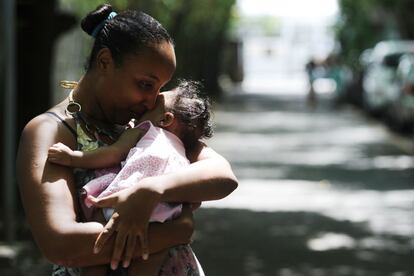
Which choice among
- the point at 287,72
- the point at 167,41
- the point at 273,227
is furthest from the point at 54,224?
the point at 287,72

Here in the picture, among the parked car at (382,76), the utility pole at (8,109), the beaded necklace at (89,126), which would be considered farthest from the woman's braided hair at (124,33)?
the parked car at (382,76)

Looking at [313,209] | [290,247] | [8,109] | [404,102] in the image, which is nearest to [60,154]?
[8,109]

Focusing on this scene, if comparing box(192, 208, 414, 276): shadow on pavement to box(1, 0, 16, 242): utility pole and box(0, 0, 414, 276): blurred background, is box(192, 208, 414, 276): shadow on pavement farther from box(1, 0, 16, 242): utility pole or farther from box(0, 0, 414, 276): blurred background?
box(1, 0, 16, 242): utility pole

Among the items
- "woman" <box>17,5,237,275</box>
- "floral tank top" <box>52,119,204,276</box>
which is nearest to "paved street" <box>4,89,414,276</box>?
"floral tank top" <box>52,119,204,276</box>

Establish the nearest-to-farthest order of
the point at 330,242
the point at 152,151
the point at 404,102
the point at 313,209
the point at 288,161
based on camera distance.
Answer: the point at 152,151 → the point at 330,242 → the point at 313,209 → the point at 288,161 → the point at 404,102

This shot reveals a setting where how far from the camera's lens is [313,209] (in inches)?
442

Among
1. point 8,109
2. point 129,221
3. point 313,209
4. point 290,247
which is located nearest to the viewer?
point 129,221

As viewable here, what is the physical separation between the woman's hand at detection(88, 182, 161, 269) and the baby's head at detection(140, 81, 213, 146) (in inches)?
10.3

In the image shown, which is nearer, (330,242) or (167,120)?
(167,120)

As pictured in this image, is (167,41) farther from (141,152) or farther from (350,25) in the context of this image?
(350,25)

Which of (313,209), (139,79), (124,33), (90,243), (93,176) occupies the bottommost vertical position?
(313,209)

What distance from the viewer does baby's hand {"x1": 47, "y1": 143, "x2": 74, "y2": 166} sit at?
2.52 meters

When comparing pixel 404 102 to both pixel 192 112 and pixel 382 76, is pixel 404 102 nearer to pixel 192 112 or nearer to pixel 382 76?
pixel 382 76

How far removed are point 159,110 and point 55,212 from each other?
0.40 meters
